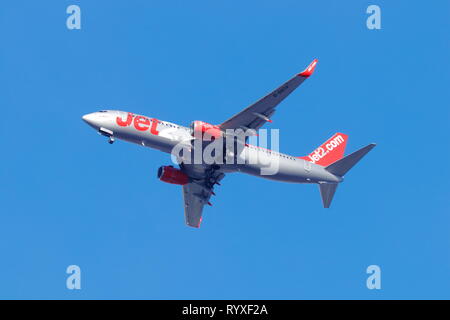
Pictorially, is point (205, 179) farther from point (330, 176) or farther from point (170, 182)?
point (330, 176)

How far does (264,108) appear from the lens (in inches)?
2840

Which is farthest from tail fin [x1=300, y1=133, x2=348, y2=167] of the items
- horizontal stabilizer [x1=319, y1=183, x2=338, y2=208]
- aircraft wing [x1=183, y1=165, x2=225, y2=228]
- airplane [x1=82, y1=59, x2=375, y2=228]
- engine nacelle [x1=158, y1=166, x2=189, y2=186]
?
engine nacelle [x1=158, y1=166, x2=189, y2=186]

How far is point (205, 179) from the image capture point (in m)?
82.6

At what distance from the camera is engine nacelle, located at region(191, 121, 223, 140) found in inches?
2913

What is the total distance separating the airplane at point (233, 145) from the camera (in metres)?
73.1

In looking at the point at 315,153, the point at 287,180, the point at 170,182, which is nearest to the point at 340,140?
the point at 315,153

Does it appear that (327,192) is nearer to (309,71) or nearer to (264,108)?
(264,108)

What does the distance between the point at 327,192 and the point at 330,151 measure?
17.4 feet

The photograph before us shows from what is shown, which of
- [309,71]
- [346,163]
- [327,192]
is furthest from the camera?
[327,192]

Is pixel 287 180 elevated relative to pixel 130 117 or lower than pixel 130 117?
lower

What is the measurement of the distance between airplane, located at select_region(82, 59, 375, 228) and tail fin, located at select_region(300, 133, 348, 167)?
11 centimetres

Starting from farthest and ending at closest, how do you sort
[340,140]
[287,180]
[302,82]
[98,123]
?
[340,140]
[287,180]
[98,123]
[302,82]

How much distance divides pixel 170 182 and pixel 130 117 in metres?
10.6
